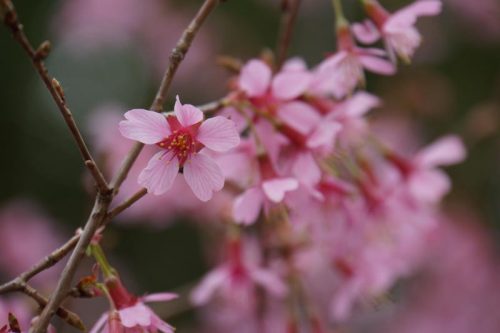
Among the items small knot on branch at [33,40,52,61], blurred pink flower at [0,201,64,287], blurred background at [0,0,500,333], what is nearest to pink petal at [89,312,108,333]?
small knot on branch at [33,40,52,61]

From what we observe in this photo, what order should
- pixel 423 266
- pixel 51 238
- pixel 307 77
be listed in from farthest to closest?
pixel 51 238 → pixel 423 266 → pixel 307 77

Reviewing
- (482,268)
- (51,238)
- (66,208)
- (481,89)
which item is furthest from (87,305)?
(481,89)

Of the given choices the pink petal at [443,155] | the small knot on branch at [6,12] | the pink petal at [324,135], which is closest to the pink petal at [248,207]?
the pink petal at [324,135]

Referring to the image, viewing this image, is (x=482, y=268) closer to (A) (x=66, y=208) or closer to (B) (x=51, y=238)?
(B) (x=51, y=238)

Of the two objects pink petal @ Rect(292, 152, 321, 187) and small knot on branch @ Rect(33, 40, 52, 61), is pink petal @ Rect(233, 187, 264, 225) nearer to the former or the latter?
pink petal @ Rect(292, 152, 321, 187)

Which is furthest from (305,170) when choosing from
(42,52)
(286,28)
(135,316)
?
(42,52)

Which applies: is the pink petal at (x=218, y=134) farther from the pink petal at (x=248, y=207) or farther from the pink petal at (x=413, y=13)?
the pink petal at (x=413, y=13)
